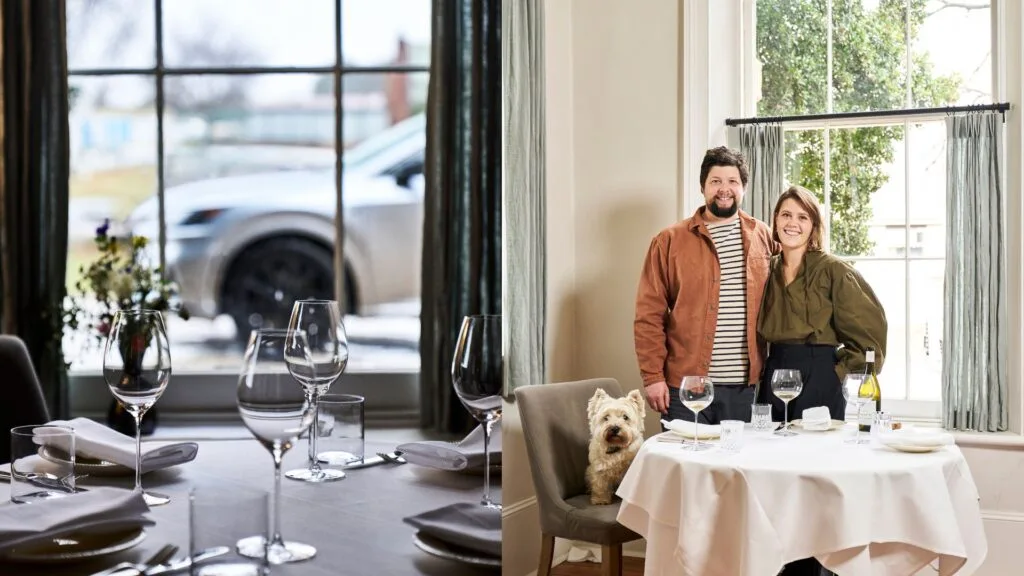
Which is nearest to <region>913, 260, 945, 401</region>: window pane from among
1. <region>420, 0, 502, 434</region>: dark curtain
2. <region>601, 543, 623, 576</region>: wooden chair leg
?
<region>601, 543, 623, 576</region>: wooden chair leg

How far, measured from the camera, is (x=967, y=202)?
3.56m

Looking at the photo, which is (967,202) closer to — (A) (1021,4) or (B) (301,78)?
(A) (1021,4)

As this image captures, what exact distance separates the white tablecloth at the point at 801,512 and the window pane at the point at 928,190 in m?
1.57

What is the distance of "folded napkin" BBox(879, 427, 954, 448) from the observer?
98.2 inches

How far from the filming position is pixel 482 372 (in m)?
0.89

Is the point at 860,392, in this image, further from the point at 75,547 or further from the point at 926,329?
the point at 75,547

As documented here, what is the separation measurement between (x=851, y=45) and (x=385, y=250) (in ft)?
12.4

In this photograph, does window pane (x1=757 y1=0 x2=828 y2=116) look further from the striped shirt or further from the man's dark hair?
the striped shirt

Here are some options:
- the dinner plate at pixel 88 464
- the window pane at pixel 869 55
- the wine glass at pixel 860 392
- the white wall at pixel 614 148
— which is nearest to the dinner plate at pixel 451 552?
the dinner plate at pixel 88 464

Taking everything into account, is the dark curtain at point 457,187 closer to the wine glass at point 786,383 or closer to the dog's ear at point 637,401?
the wine glass at point 786,383

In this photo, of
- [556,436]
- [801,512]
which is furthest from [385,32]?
[556,436]

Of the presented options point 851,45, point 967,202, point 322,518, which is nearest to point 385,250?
point 322,518

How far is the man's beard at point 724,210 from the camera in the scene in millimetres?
3328

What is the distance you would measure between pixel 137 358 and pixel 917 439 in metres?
2.39
